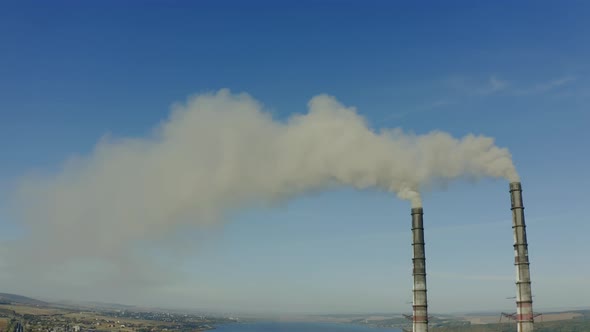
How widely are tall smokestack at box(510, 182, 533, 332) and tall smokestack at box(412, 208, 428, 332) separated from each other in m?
8.55

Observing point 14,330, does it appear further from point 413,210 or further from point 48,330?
point 413,210

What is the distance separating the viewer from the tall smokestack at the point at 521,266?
44.8 m

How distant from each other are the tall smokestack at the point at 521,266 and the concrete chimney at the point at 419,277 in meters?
8.56

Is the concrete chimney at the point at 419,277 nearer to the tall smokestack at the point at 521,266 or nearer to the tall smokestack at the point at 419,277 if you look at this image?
the tall smokestack at the point at 419,277

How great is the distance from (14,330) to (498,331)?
18124cm

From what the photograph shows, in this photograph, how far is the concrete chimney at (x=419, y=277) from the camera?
45.8m

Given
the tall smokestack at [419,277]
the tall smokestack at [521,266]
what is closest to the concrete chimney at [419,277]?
the tall smokestack at [419,277]

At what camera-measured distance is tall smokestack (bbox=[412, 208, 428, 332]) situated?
4578 cm

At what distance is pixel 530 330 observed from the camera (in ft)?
147

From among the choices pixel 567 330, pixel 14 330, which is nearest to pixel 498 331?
pixel 567 330

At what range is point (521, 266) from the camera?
150ft

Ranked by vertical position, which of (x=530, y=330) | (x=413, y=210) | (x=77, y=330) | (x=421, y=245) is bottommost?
(x=77, y=330)

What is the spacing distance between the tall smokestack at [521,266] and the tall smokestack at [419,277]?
8552 millimetres

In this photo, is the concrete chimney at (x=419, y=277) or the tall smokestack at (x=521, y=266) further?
the concrete chimney at (x=419, y=277)
